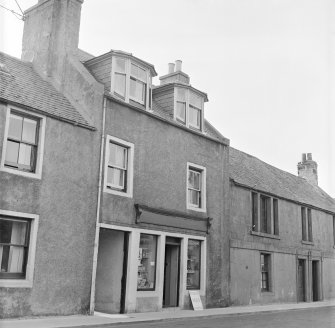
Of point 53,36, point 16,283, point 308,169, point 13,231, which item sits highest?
point 53,36

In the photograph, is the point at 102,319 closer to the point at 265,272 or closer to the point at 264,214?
the point at 265,272

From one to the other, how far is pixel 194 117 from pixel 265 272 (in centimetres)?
905

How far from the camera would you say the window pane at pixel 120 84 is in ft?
53.7

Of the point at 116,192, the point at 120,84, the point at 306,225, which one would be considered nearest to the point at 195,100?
the point at 120,84

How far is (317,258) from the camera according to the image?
90.8 ft

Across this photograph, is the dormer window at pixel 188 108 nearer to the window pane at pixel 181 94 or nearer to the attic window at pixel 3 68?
the window pane at pixel 181 94

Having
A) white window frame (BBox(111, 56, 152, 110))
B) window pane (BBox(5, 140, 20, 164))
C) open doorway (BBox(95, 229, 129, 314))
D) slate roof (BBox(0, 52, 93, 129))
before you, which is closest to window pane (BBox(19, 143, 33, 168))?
window pane (BBox(5, 140, 20, 164))

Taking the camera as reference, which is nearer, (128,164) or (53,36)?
(128,164)

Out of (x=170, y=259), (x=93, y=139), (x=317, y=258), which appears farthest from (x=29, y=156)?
(x=317, y=258)

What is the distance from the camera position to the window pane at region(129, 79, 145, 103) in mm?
16875

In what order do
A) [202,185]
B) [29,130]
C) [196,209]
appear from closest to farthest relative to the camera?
[29,130]
[196,209]
[202,185]

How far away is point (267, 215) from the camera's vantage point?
24.0 metres

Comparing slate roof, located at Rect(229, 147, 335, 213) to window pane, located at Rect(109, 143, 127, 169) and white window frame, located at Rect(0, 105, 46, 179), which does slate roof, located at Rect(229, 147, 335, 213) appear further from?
white window frame, located at Rect(0, 105, 46, 179)

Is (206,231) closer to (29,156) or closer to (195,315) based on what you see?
(195,315)
